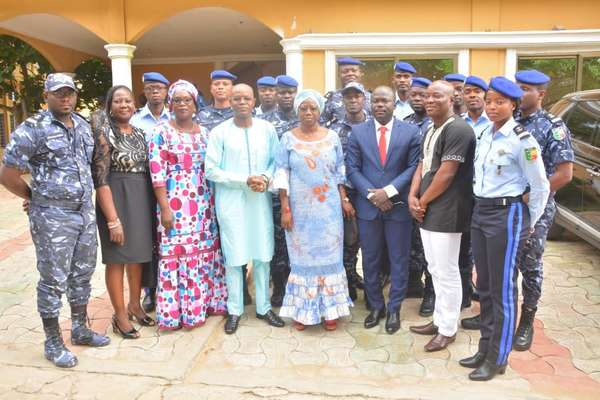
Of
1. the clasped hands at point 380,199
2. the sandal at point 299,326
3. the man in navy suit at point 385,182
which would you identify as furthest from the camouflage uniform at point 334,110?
the sandal at point 299,326

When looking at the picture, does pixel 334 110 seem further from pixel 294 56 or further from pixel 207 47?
pixel 207 47

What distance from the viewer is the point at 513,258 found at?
3141 millimetres

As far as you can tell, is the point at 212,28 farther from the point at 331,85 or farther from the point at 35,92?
the point at 35,92

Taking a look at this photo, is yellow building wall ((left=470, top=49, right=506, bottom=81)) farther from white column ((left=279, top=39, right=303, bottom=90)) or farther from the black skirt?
the black skirt

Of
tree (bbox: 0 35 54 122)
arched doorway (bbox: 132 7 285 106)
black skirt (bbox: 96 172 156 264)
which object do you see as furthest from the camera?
tree (bbox: 0 35 54 122)

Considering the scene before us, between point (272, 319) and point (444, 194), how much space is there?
66.5 inches

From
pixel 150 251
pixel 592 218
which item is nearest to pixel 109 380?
pixel 150 251

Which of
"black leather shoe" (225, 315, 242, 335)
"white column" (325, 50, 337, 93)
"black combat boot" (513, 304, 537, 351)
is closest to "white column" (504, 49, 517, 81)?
"white column" (325, 50, 337, 93)

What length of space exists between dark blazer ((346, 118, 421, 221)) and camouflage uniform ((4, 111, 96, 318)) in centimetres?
190

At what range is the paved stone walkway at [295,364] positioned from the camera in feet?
10.7

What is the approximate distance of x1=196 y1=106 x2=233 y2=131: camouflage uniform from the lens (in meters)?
4.58

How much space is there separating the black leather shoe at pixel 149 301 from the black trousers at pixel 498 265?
2652 millimetres

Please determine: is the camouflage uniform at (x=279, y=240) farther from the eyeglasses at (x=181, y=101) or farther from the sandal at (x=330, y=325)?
the eyeglasses at (x=181, y=101)

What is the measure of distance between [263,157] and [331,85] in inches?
220
